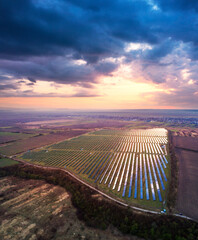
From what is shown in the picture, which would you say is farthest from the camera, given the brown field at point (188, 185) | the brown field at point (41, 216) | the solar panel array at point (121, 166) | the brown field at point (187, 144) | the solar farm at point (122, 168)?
the brown field at point (187, 144)

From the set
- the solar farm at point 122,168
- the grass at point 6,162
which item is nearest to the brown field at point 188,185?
the solar farm at point 122,168

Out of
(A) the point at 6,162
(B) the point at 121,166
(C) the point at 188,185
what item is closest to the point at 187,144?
(C) the point at 188,185

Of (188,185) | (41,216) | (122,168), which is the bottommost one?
(41,216)

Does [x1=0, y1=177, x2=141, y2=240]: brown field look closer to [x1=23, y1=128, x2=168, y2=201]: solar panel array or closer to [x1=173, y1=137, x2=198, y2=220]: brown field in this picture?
[x1=23, y1=128, x2=168, y2=201]: solar panel array

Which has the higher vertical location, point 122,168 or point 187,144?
point 187,144

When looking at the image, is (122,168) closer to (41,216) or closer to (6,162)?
(41,216)

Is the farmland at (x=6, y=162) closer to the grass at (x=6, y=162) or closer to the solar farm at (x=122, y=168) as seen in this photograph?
the grass at (x=6, y=162)

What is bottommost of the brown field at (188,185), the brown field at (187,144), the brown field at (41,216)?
the brown field at (41,216)

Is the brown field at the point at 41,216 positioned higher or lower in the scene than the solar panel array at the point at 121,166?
lower

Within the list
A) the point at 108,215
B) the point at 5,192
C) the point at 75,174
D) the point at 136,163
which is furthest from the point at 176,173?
the point at 5,192

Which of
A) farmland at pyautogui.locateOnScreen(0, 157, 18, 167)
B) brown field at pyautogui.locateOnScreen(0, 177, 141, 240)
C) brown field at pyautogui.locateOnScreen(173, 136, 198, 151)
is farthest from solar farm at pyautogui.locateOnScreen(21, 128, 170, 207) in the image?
brown field at pyautogui.locateOnScreen(173, 136, 198, 151)
